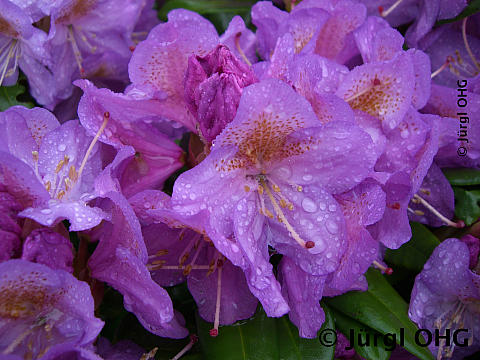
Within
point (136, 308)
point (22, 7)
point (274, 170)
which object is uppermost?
point (22, 7)

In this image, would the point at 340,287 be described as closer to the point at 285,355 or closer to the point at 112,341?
the point at 285,355

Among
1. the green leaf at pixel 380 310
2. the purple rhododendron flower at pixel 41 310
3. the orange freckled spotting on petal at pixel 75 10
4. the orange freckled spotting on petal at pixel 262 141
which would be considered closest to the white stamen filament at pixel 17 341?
the purple rhododendron flower at pixel 41 310

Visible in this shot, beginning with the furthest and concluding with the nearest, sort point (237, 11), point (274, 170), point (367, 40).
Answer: point (237, 11) → point (367, 40) → point (274, 170)

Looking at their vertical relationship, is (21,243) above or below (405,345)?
above

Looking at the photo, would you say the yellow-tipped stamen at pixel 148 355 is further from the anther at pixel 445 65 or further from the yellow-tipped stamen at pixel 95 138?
the anther at pixel 445 65

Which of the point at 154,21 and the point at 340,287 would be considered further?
the point at 154,21

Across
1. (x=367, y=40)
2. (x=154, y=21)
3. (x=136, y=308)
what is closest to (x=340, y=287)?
(x=136, y=308)

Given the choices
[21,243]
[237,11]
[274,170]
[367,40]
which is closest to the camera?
[21,243]
